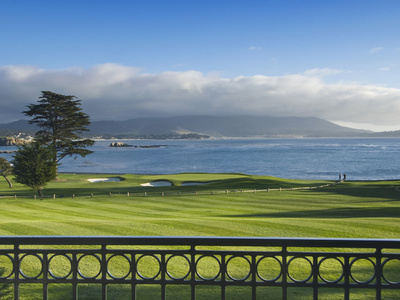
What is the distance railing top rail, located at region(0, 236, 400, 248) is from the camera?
3.88m

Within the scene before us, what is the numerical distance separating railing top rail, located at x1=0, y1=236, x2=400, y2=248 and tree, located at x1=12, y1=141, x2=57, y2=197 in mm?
36615

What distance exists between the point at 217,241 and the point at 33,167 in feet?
124

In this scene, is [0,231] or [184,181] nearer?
[0,231]

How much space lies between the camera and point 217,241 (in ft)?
13.0

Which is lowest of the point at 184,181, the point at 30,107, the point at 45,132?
the point at 184,181

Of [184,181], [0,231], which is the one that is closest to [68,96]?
[184,181]

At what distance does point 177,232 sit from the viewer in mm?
12352

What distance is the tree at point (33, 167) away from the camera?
3747 centimetres

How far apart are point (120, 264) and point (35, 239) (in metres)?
4.52

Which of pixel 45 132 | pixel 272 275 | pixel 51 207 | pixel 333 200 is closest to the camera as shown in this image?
pixel 272 275

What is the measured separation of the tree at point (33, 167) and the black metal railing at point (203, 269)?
31.4 metres

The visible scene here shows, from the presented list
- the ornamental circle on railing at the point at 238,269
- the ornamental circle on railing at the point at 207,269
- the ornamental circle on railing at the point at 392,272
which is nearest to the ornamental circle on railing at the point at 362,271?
the ornamental circle on railing at the point at 392,272

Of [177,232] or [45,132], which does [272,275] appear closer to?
[177,232]

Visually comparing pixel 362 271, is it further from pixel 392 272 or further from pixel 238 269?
pixel 238 269
